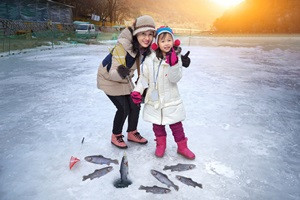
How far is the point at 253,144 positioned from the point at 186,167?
43.7 inches

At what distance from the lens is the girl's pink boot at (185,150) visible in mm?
2918

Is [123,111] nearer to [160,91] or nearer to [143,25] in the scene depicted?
[160,91]

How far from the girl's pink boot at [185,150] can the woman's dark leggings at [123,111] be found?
658mm

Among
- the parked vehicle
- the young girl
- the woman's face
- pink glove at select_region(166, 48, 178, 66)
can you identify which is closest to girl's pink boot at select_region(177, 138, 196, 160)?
the young girl

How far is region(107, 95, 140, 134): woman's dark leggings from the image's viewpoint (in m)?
3.06

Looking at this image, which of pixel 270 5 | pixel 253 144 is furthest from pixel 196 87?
pixel 270 5

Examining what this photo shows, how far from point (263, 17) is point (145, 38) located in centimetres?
4389

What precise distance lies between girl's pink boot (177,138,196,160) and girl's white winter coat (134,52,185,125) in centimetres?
31

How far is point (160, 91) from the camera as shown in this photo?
2787mm

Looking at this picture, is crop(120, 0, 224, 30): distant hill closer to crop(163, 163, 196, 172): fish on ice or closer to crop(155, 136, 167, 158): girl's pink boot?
crop(155, 136, 167, 158): girl's pink boot

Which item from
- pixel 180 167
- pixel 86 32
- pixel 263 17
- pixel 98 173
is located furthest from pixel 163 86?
pixel 263 17

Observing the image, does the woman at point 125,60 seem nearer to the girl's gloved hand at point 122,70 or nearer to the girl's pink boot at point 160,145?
the girl's gloved hand at point 122,70

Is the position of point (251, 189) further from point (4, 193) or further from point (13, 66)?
point (13, 66)

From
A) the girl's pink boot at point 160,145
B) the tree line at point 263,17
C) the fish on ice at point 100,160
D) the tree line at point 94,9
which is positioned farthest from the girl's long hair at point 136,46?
the tree line at point 94,9
